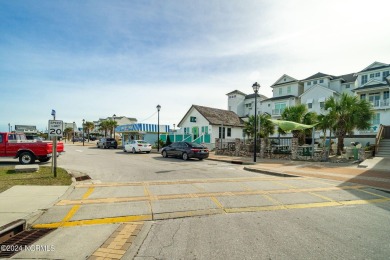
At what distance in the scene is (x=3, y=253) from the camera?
139 inches

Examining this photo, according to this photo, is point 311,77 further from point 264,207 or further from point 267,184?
point 264,207

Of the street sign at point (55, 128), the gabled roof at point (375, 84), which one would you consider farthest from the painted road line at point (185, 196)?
the gabled roof at point (375, 84)

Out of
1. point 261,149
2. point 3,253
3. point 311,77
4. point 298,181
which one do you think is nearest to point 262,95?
point 311,77

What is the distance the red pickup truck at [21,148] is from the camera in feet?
43.9

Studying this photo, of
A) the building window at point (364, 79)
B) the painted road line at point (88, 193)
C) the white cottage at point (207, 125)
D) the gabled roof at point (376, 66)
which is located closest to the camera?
the painted road line at point (88, 193)

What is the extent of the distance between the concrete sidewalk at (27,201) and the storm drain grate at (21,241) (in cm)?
57

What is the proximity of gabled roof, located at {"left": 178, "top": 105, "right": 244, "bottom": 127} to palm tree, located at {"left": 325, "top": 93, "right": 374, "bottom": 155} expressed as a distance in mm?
15482

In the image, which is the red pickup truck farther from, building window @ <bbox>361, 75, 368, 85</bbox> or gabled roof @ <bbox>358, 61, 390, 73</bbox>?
gabled roof @ <bbox>358, 61, 390, 73</bbox>

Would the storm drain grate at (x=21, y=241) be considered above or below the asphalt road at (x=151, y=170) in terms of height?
→ above

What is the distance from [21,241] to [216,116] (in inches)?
1242

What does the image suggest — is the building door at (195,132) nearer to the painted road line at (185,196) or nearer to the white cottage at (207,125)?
the white cottage at (207,125)

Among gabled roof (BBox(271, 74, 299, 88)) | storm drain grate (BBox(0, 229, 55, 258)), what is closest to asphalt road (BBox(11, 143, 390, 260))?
storm drain grate (BBox(0, 229, 55, 258))

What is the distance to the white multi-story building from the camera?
31625 millimetres

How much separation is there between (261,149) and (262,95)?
37633 millimetres
